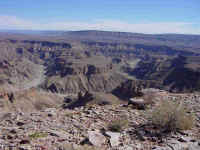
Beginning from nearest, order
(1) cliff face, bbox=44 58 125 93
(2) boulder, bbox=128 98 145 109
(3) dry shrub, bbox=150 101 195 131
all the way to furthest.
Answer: (3) dry shrub, bbox=150 101 195 131
(2) boulder, bbox=128 98 145 109
(1) cliff face, bbox=44 58 125 93

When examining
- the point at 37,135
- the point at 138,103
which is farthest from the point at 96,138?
the point at 138,103

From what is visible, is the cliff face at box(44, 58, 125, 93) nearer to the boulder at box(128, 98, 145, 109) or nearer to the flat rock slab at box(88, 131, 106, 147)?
the boulder at box(128, 98, 145, 109)

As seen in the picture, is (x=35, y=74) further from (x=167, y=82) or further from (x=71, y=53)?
(x=167, y=82)

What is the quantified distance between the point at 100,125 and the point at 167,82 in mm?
94945

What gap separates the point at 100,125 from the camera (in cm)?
778

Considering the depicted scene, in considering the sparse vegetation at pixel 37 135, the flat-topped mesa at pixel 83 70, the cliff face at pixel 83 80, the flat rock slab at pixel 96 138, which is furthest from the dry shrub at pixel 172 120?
the flat-topped mesa at pixel 83 70

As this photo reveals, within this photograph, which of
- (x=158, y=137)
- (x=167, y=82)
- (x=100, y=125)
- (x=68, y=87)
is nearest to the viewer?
(x=158, y=137)

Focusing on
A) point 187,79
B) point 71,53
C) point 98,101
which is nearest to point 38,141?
point 98,101

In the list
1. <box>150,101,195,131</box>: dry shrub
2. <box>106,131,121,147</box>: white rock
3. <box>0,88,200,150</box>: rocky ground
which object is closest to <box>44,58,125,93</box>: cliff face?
<box>0,88,200,150</box>: rocky ground

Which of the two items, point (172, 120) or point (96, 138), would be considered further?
point (172, 120)

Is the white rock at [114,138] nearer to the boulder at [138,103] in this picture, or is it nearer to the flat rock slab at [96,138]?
the flat rock slab at [96,138]

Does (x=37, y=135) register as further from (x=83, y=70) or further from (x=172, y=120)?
(x=83, y=70)

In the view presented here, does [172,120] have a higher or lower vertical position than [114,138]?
higher

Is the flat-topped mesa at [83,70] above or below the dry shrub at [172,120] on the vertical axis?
below
